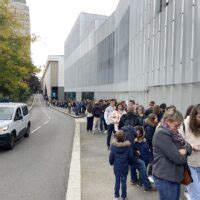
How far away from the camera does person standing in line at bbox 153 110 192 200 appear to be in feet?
12.6

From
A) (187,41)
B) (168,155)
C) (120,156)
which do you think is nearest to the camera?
(168,155)

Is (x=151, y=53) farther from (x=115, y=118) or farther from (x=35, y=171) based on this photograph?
(x=35, y=171)

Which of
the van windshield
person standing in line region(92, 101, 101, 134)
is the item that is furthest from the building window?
the van windshield

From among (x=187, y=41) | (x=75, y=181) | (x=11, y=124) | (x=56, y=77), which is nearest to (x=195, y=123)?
(x=75, y=181)

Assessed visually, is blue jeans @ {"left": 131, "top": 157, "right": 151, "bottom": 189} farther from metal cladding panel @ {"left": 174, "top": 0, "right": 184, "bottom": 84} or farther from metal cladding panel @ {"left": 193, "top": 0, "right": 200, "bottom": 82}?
metal cladding panel @ {"left": 174, "top": 0, "right": 184, "bottom": 84}

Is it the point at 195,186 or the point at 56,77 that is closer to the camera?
the point at 195,186

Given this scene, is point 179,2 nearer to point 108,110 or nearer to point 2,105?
point 108,110

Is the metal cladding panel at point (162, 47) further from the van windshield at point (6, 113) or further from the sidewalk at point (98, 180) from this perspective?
the van windshield at point (6, 113)

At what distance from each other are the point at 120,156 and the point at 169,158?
214cm

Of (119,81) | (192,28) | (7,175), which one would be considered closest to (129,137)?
(7,175)

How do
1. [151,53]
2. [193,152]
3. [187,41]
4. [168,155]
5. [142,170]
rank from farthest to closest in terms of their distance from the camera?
[151,53]
[187,41]
[142,170]
[193,152]
[168,155]

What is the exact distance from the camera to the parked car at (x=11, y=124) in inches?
476

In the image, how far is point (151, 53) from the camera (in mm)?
19734

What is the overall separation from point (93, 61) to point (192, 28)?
36.0 meters
